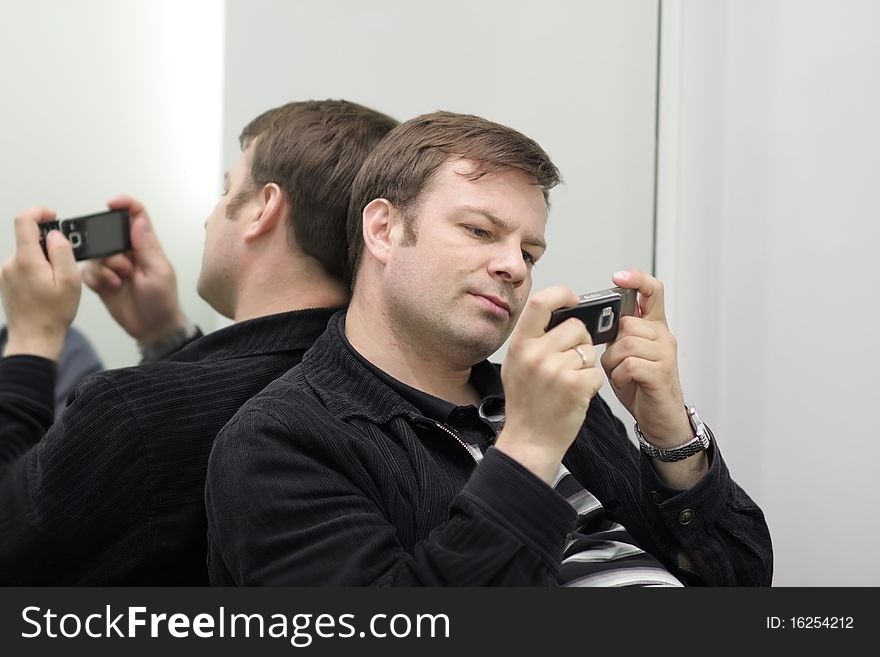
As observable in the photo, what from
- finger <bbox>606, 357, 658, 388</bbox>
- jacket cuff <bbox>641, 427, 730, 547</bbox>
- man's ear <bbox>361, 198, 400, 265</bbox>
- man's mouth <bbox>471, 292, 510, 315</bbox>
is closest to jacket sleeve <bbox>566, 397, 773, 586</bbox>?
jacket cuff <bbox>641, 427, 730, 547</bbox>

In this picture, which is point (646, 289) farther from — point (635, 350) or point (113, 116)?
point (113, 116)

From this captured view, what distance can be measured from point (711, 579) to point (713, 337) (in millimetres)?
618

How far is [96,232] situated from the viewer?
141cm

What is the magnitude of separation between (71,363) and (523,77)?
0.83 meters

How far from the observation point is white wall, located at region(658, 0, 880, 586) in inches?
59.5

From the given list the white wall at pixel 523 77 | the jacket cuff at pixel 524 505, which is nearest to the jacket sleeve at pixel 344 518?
the jacket cuff at pixel 524 505

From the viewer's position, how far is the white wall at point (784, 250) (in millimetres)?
1511

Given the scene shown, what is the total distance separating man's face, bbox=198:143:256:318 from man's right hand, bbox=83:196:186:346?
71 millimetres

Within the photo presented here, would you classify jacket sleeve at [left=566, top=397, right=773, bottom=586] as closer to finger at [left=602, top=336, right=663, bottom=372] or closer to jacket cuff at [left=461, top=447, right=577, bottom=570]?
finger at [left=602, top=336, right=663, bottom=372]

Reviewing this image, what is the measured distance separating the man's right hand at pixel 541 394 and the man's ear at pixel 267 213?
1.61 feet

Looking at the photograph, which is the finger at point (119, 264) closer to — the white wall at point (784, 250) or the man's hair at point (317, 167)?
the man's hair at point (317, 167)

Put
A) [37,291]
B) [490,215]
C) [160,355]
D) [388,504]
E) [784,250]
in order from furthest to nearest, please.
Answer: [784,250] < [160,355] < [37,291] < [490,215] < [388,504]

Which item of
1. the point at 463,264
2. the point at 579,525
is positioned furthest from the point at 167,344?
the point at 579,525

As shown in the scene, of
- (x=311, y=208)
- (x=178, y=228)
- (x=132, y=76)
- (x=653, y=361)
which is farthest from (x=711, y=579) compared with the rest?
(x=132, y=76)
